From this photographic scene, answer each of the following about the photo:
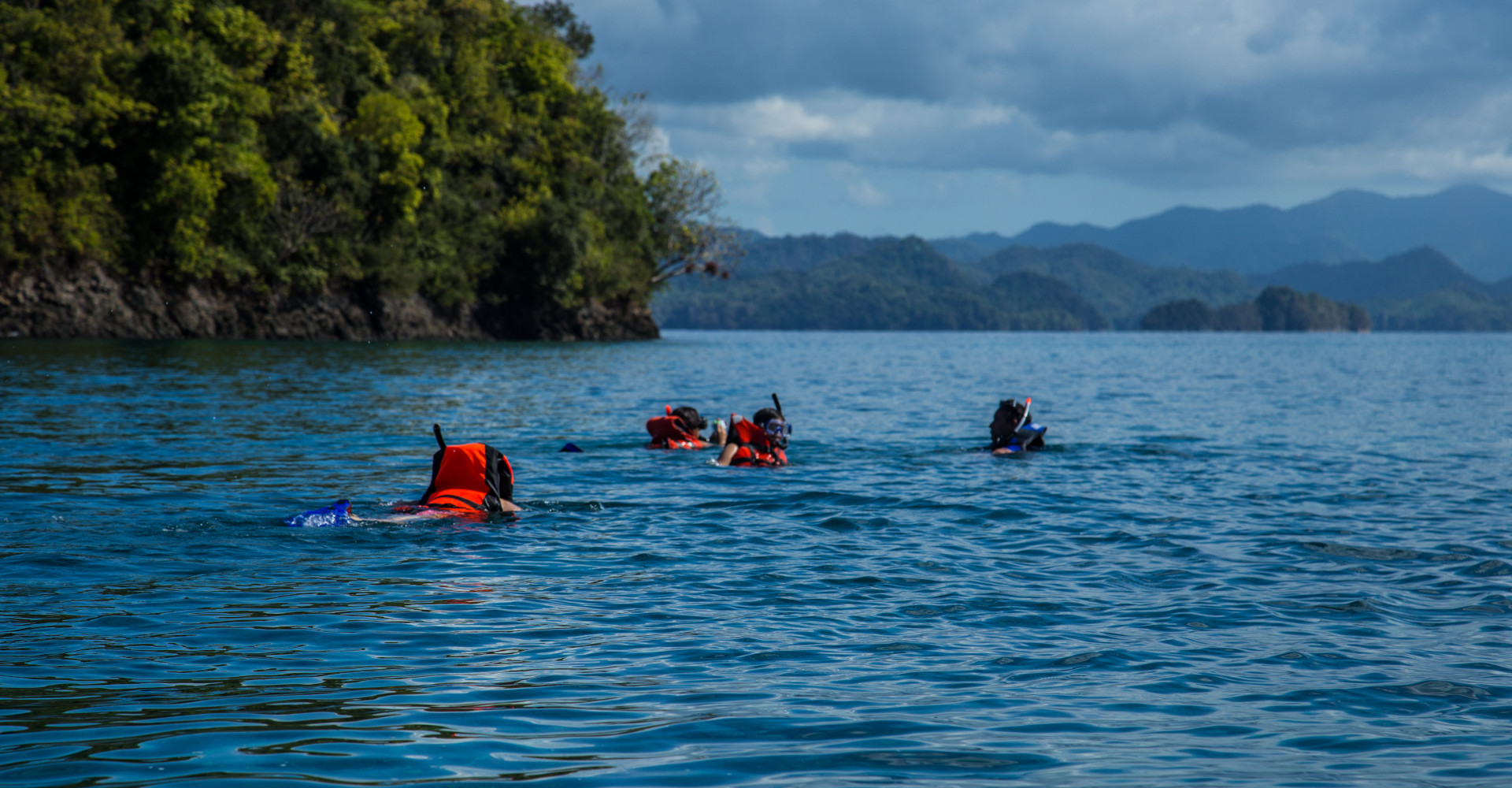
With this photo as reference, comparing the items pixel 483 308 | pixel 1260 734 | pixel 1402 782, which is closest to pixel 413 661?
pixel 1260 734

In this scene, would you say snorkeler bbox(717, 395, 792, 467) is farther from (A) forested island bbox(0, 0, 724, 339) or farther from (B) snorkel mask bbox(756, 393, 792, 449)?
(A) forested island bbox(0, 0, 724, 339)

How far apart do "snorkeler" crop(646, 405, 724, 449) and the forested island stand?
47.3 meters

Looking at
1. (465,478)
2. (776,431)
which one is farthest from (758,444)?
(465,478)

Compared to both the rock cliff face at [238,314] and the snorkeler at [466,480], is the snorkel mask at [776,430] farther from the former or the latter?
the rock cliff face at [238,314]

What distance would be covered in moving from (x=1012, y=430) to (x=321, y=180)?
60526 mm

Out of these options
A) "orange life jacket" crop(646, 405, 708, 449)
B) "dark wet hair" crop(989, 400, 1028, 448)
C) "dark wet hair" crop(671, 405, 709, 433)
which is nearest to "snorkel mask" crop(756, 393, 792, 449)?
"dark wet hair" crop(671, 405, 709, 433)

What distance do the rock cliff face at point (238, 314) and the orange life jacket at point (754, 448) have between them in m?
50.4

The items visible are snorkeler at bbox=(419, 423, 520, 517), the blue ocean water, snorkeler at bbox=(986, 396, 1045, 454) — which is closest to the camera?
the blue ocean water

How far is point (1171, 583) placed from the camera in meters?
10.0

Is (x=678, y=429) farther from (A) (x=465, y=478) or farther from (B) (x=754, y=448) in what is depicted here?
(A) (x=465, y=478)

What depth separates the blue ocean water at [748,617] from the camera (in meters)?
5.61

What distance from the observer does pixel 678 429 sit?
778 inches

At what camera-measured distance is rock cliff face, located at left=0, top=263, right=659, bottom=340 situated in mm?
54812

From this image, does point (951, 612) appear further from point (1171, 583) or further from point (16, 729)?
point (16, 729)
